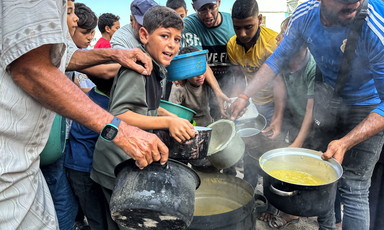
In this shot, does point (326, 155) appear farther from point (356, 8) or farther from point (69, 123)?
point (69, 123)

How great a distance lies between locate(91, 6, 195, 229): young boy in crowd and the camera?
5.55 ft

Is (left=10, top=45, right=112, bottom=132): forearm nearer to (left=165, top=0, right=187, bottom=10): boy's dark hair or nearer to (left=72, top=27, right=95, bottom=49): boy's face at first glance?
(left=72, top=27, right=95, bottom=49): boy's face

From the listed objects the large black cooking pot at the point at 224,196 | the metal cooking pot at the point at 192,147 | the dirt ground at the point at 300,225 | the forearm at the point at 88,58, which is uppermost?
the forearm at the point at 88,58

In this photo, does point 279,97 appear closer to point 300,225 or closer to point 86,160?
point 300,225

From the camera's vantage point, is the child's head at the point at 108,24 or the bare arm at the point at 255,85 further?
the child's head at the point at 108,24

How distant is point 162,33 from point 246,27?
164 centimetres

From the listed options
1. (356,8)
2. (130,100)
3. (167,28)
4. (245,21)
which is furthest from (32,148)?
(245,21)

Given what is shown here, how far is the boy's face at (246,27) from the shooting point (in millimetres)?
3289

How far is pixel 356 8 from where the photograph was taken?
1992 millimetres

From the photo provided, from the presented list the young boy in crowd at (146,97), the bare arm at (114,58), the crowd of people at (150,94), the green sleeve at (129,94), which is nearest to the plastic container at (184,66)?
the crowd of people at (150,94)

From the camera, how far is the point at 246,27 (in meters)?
3.35

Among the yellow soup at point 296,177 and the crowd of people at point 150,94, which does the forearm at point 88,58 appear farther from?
the yellow soup at point 296,177

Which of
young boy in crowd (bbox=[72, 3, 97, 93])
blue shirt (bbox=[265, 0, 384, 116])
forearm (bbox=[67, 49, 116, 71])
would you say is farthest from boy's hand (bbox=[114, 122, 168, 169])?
young boy in crowd (bbox=[72, 3, 97, 93])

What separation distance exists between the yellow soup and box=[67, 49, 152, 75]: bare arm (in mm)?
1224
